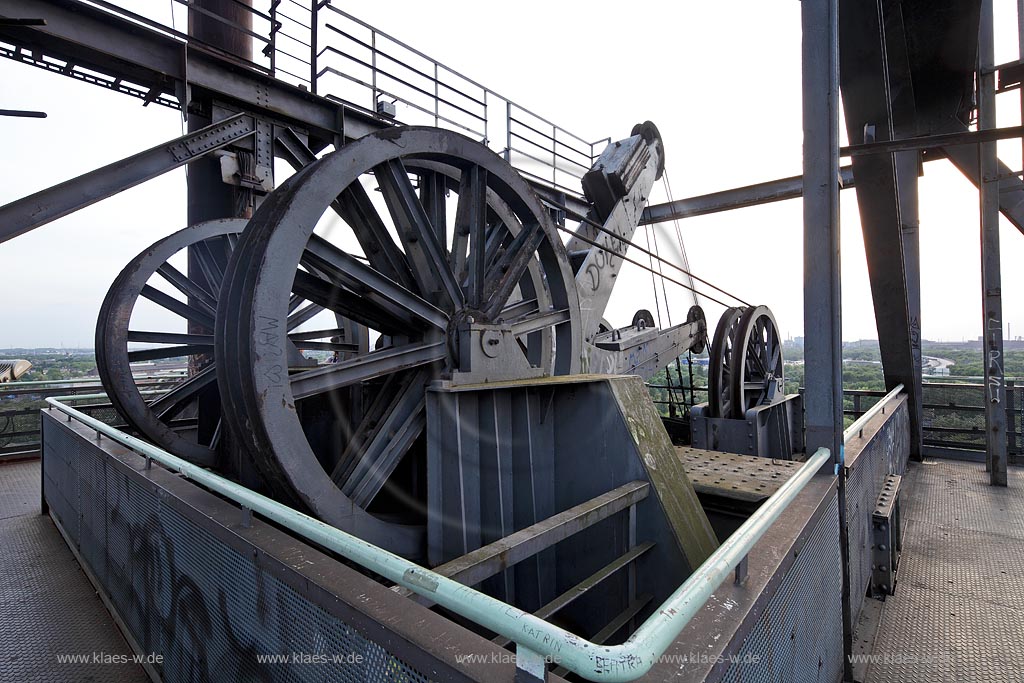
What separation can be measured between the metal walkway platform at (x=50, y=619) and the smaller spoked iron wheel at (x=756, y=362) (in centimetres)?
788

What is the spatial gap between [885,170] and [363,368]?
A: 5.78m

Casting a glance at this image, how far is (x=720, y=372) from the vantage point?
27.8 feet

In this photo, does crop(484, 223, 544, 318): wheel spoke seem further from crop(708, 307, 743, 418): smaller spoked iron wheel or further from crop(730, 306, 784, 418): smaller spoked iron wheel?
crop(730, 306, 784, 418): smaller spoked iron wheel

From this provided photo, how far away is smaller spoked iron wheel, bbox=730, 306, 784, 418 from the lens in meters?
8.41

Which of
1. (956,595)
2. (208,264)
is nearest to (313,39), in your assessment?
(208,264)

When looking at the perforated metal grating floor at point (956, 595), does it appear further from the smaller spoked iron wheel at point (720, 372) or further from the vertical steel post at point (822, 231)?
the smaller spoked iron wheel at point (720, 372)

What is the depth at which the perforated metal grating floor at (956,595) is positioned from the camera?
2.94 m

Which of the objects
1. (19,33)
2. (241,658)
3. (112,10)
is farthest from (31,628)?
(112,10)

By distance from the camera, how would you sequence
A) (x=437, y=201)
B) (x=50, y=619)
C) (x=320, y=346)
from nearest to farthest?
1. (x=50, y=619)
2. (x=437, y=201)
3. (x=320, y=346)

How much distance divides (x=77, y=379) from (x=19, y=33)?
509 centimetres

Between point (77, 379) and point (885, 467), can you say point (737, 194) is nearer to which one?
point (885, 467)

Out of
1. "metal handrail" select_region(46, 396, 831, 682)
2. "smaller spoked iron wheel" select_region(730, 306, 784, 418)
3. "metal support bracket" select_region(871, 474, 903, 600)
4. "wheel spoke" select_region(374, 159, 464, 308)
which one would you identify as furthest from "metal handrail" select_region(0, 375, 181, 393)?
"smaller spoked iron wheel" select_region(730, 306, 784, 418)

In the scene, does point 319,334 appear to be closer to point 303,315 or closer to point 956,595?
point 303,315

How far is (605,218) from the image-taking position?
352 inches
